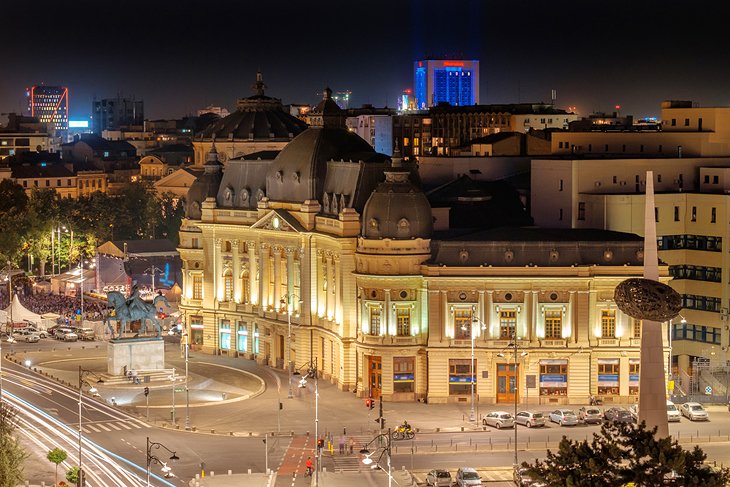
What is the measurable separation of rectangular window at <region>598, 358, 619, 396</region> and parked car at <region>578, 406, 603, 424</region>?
29.3ft

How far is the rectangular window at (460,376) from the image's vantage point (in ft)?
558

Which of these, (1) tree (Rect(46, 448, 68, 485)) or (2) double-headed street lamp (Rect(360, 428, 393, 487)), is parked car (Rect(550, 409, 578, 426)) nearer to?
(2) double-headed street lamp (Rect(360, 428, 393, 487))

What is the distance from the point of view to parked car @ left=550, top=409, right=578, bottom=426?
519 ft

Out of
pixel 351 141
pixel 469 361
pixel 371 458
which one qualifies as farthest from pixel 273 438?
pixel 351 141

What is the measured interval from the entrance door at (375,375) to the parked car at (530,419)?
17.5 meters

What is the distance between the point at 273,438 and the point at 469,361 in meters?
23.5

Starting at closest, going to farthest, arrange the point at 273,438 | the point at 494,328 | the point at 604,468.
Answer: the point at 604,468 → the point at 273,438 → the point at 494,328

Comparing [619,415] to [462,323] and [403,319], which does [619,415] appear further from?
[403,319]

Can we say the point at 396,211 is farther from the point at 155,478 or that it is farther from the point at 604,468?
the point at 604,468

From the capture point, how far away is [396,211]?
173125 millimetres

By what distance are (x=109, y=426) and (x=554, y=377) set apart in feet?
129

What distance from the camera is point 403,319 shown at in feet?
566

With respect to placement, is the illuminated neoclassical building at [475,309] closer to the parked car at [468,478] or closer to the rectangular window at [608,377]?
the rectangular window at [608,377]

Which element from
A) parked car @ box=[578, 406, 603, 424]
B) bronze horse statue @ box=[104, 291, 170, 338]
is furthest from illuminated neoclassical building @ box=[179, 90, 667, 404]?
bronze horse statue @ box=[104, 291, 170, 338]
